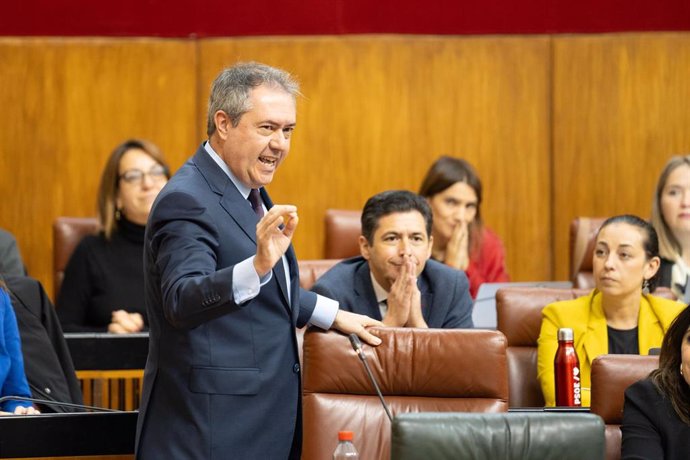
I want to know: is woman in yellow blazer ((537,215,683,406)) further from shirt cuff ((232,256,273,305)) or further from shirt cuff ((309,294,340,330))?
shirt cuff ((232,256,273,305))

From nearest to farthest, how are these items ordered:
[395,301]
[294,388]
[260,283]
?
[260,283] < [294,388] < [395,301]

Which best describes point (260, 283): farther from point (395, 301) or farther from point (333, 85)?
point (333, 85)

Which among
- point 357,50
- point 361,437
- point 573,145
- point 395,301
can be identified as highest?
point 357,50

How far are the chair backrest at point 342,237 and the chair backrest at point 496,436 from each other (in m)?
2.70

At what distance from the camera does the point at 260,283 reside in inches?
87.7

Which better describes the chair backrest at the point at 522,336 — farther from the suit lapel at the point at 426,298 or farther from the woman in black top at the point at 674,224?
the woman in black top at the point at 674,224

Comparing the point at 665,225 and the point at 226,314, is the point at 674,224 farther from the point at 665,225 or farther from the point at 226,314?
the point at 226,314

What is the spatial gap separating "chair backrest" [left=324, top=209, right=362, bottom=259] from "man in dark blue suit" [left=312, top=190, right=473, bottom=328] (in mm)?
1062

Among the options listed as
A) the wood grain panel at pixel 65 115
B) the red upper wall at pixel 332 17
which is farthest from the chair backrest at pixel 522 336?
the wood grain panel at pixel 65 115

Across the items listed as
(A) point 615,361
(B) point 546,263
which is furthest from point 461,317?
(B) point 546,263

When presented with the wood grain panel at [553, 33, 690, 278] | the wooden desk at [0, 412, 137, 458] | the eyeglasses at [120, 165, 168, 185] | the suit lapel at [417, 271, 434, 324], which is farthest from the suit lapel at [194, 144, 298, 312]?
the wood grain panel at [553, 33, 690, 278]

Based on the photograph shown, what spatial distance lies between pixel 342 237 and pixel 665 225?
128 cm

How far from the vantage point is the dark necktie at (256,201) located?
2.54 metres

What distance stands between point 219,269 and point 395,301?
107 centimetres
